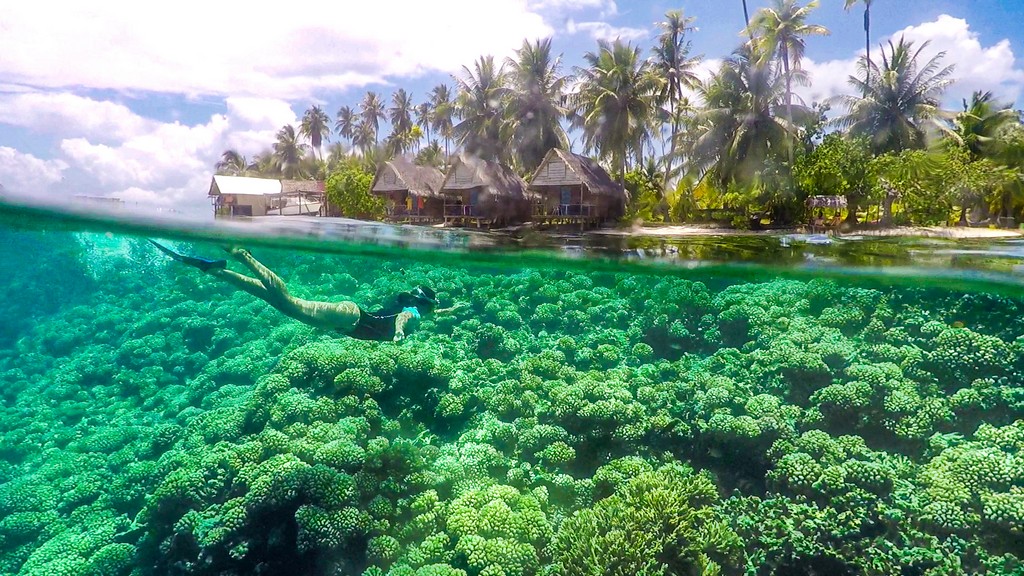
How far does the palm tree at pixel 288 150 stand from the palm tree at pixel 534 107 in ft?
11.2

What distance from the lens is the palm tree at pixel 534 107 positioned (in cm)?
897

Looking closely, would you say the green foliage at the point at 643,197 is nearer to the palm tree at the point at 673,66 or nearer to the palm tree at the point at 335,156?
the palm tree at the point at 673,66

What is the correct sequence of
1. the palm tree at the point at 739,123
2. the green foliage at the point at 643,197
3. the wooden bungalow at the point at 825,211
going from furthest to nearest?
the palm tree at the point at 739,123, the green foliage at the point at 643,197, the wooden bungalow at the point at 825,211

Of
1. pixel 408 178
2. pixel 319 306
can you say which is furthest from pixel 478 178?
pixel 319 306

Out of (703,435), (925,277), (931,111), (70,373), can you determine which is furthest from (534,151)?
(70,373)

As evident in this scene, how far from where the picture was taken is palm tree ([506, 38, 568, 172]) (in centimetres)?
897

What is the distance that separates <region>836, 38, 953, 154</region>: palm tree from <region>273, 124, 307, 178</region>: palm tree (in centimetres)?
811

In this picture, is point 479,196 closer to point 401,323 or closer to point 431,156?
point 431,156

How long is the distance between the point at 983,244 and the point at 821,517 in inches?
189

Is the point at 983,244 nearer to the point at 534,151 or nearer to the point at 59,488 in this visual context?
the point at 534,151

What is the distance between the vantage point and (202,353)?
943 cm

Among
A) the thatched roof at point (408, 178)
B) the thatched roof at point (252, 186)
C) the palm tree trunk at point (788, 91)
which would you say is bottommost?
the thatched roof at point (252, 186)

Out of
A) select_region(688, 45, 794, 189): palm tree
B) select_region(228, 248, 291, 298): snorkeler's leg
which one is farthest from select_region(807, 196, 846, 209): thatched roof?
select_region(228, 248, 291, 298): snorkeler's leg

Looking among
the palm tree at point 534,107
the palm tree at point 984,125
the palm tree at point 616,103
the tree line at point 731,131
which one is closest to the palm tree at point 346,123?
the tree line at point 731,131
